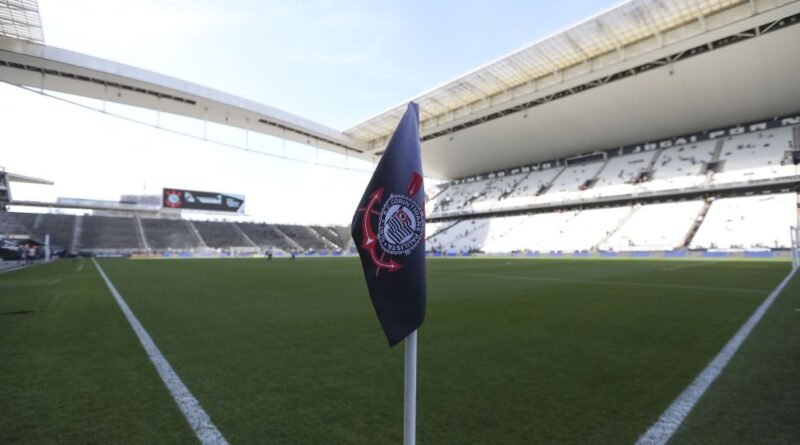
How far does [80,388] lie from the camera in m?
2.91

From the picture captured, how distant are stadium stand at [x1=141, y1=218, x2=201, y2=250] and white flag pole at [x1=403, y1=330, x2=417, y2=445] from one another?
57.2 metres

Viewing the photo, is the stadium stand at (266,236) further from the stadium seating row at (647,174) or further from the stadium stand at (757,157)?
the stadium stand at (757,157)

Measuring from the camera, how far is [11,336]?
4.64 meters

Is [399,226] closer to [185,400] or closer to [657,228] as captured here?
[185,400]

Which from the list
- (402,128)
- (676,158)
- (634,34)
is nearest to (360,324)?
(402,128)

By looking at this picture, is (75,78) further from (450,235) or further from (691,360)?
(450,235)

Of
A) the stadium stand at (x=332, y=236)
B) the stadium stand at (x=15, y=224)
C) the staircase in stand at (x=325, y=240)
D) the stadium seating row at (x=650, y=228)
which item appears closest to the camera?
the stadium seating row at (x=650, y=228)

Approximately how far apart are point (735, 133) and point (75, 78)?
60069mm

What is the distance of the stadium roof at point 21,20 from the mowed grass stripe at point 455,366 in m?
20.7

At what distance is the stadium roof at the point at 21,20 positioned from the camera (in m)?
17.7

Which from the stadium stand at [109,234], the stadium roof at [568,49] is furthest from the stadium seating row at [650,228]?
the stadium stand at [109,234]

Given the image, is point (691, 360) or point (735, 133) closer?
point (691, 360)

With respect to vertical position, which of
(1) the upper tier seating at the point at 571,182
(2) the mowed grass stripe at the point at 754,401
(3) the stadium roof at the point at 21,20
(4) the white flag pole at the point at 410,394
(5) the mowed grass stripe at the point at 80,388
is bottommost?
(5) the mowed grass stripe at the point at 80,388

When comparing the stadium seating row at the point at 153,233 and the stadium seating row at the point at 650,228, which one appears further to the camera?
the stadium seating row at the point at 153,233
